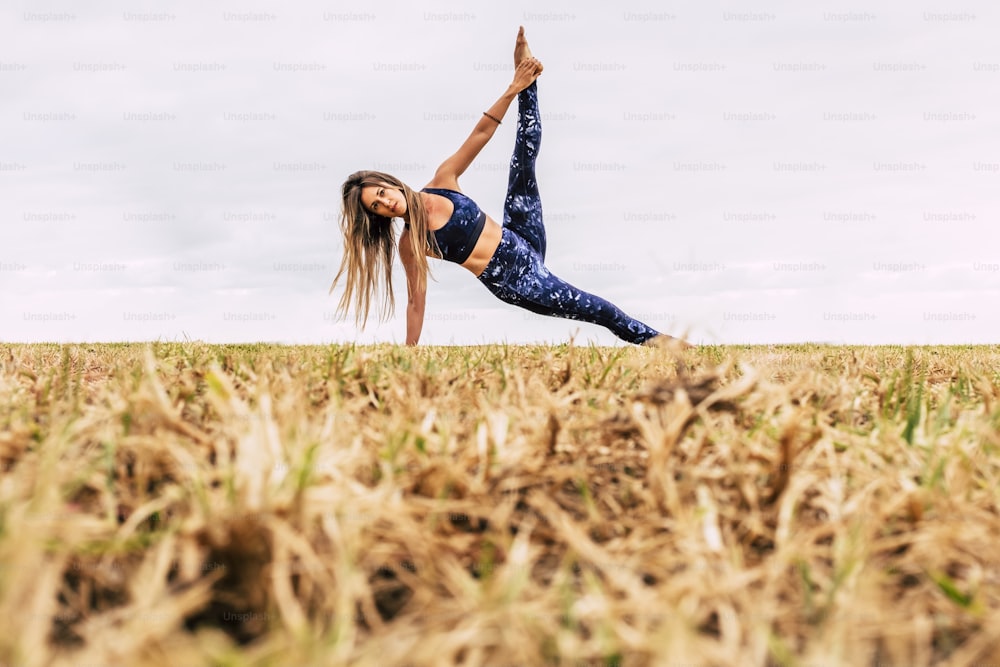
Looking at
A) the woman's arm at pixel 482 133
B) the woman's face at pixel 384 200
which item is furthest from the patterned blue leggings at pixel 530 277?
the woman's face at pixel 384 200

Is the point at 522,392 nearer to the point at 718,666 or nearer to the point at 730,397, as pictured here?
the point at 730,397

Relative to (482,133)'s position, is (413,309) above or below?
below

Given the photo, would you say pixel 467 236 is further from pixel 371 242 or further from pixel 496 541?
pixel 496 541

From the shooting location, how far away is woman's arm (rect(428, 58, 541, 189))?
21.3 ft

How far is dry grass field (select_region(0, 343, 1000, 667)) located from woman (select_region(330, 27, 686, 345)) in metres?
5.20

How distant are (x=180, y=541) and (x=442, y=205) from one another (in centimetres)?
611

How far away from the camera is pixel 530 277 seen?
22.6 feet

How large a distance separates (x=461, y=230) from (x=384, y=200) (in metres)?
0.73

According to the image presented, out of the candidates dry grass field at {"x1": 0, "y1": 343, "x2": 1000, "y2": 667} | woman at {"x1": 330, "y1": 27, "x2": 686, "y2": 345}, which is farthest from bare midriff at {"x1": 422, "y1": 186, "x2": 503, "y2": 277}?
dry grass field at {"x1": 0, "y1": 343, "x2": 1000, "y2": 667}

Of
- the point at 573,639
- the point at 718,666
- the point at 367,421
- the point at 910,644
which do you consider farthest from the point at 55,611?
the point at 910,644

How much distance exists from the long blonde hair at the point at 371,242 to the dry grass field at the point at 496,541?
510cm

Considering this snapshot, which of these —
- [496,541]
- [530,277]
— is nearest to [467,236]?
[530,277]

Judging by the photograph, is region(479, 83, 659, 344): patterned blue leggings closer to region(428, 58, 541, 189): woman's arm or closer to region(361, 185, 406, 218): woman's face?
region(428, 58, 541, 189): woman's arm

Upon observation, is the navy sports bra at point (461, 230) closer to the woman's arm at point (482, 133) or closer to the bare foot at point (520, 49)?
the woman's arm at point (482, 133)
